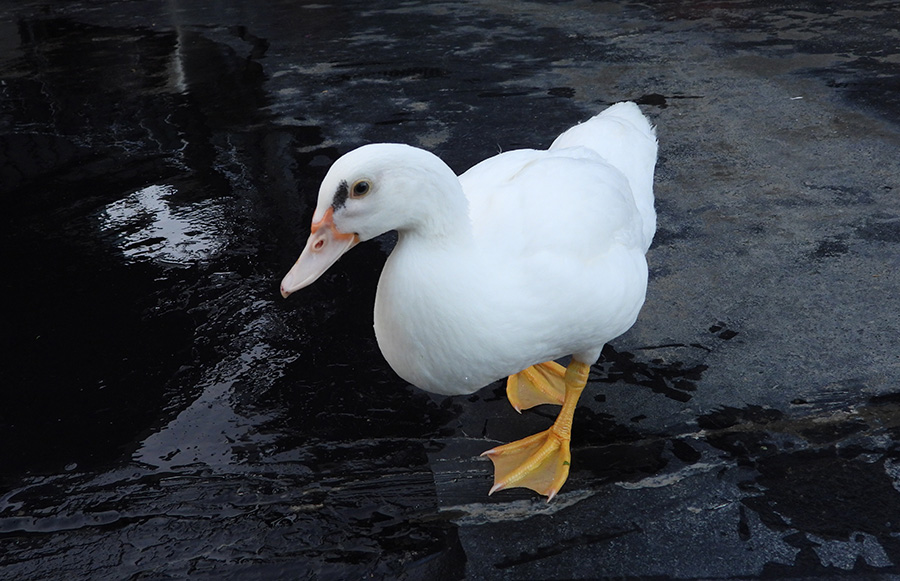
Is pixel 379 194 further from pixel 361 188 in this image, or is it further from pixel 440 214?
pixel 440 214

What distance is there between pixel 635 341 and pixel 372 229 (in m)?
1.56

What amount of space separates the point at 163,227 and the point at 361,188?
268 cm

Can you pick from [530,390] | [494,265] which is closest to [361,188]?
[494,265]

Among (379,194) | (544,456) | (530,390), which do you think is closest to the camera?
(379,194)

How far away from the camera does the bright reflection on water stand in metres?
4.32

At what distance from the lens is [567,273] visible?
2.50 m

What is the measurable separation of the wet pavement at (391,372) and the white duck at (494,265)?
0.35 metres

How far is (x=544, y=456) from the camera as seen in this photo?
2.86 metres

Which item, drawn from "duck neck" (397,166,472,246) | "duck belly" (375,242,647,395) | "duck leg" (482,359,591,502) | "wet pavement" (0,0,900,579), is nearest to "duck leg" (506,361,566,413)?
"wet pavement" (0,0,900,579)

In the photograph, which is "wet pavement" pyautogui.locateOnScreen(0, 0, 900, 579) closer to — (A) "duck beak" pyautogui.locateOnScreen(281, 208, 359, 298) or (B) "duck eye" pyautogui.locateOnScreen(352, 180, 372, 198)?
(A) "duck beak" pyautogui.locateOnScreen(281, 208, 359, 298)

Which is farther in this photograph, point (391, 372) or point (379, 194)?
point (391, 372)

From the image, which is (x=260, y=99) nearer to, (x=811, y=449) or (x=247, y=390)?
(x=247, y=390)

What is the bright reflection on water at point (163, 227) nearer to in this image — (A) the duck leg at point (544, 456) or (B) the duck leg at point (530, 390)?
(B) the duck leg at point (530, 390)

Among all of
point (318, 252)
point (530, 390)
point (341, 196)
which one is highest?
point (341, 196)
